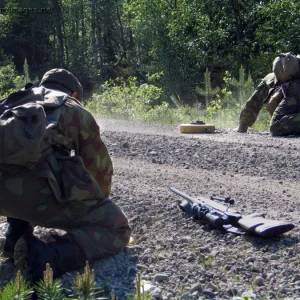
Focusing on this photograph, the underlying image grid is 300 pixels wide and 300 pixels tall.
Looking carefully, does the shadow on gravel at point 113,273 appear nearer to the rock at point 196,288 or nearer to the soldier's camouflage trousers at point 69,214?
the soldier's camouflage trousers at point 69,214

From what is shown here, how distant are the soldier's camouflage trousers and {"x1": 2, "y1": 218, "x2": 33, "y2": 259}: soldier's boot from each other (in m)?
0.33

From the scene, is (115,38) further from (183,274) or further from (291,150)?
(183,274)

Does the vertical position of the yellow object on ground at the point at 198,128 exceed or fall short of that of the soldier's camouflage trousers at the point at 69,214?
it falls short

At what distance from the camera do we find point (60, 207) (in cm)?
443

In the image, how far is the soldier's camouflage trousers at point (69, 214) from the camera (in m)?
4.35

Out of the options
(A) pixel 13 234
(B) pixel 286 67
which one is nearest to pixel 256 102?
(B) pixel 286 67

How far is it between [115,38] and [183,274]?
4539 centimetres

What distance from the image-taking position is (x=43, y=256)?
429 centimetres

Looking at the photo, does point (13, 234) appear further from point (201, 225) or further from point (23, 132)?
point (201, 225)

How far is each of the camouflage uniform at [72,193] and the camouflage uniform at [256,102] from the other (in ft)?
24.9

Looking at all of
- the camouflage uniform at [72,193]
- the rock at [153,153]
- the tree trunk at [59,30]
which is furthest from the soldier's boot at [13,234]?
the tree trunk at [59,30]

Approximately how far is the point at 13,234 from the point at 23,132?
103 centimetres

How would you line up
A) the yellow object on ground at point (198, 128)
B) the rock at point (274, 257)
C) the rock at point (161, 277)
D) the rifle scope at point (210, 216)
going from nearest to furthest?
the rock at point (161, 277) < the rock at point (274, 257) < the rifle scope at point (210, 216) < the yellow object on ground at point (198, 128)

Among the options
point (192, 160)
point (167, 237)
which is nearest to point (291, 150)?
point (192, 160)
